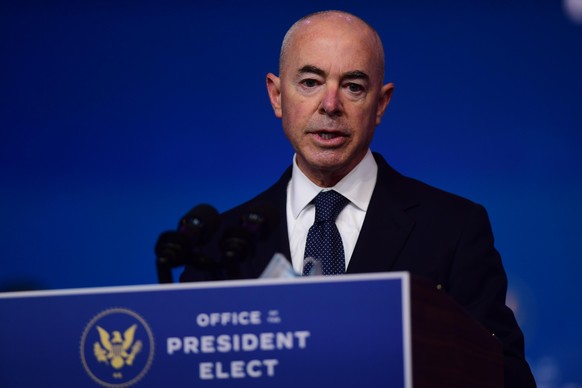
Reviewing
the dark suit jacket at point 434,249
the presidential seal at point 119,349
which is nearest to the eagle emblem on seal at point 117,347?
the presidential seal at point 119,349

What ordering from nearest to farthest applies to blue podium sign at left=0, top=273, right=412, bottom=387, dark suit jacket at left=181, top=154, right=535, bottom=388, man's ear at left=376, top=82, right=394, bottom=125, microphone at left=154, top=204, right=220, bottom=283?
blue podium sign at left=0, top=273, right=412, bottom=387 → microphone at left=154, top=204, right=220, bottom=283 → dark suit jacket at left=181, top=154, right=535, bottom=388 → man's ear at left=376, top=82, right=394, bottom=125

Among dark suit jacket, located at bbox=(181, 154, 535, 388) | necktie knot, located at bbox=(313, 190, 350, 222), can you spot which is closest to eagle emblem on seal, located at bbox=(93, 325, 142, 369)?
dark suit jacket, located at bbox=(181, 154, 535, 388)

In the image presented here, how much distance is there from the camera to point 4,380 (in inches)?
59.1

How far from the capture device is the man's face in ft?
7.68

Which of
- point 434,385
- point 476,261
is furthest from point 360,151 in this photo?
point 434,385

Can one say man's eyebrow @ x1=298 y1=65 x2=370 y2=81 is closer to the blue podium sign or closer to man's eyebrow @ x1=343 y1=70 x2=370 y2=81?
man's eyebrow @ x1=343 y1=70 x2=370 y2=81

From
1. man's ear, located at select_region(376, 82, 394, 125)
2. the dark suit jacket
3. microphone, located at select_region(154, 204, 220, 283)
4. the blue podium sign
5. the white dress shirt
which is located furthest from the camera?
man's ear, located at select_region(376, 82, 394, 125)

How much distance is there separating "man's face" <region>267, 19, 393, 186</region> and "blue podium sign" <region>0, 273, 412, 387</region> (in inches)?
38.5

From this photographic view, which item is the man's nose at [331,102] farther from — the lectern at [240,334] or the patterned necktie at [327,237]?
the lectern at [240,334]

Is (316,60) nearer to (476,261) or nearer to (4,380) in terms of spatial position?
(476,261)

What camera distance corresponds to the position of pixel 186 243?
1607 millimetres

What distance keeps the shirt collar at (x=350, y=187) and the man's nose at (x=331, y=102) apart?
16cm

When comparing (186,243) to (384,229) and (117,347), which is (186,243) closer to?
(117,347)

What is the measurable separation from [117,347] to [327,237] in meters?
0.89
